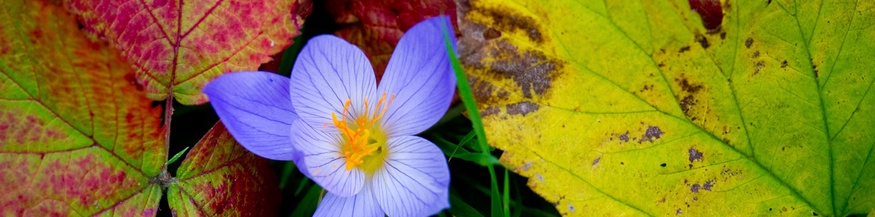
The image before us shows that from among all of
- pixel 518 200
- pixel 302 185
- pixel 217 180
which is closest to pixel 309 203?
pixel 302 185

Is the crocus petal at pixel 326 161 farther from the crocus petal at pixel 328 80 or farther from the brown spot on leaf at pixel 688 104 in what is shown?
the brown spot on leaf at pixel 688 104

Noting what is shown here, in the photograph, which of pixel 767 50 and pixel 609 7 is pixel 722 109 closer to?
pixel 767 50

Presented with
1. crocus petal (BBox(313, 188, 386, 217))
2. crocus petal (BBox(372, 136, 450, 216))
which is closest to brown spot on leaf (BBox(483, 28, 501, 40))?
crocus petal (BBox(372, 136, 450, 216))

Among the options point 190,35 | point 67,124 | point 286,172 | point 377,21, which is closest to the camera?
point 67,124

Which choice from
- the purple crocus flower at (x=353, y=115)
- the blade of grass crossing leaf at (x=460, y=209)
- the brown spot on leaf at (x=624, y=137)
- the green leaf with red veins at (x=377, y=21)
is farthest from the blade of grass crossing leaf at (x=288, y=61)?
the brown spot on leaf at (x=624, y=137)

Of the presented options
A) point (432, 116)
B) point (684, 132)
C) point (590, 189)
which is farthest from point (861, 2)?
point (432, 116)

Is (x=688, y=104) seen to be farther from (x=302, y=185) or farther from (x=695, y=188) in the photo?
(x=302, y=185)

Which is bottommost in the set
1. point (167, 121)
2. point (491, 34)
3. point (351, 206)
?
point (351, 206)
